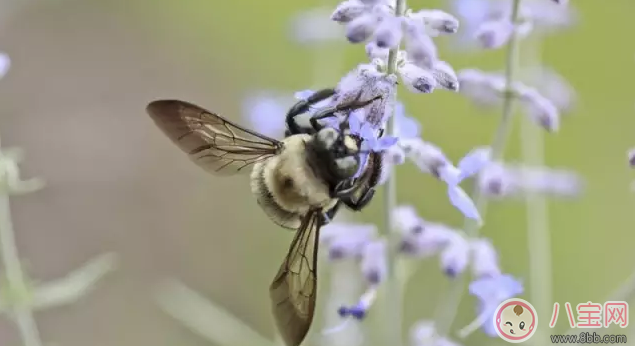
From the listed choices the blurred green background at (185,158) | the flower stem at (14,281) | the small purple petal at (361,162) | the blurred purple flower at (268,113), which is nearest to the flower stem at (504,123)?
the small purple petal at (361,162)

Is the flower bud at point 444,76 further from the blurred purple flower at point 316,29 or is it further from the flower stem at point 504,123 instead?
the blurred purple flower at point 316,29

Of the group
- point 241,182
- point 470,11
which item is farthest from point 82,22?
point 470,11

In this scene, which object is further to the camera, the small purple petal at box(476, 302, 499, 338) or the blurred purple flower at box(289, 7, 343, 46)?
the blurred purple flower at box(289, 7, 343, 46)

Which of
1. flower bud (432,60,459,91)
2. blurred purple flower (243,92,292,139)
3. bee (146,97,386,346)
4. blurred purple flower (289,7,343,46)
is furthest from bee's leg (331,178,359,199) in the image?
blurred purple flower (289,7,343,46)

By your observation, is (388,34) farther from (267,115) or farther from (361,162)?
(267,115)

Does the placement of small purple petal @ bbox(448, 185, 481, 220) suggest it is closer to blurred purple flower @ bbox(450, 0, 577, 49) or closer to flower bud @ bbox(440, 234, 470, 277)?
flower bud @ bbox(440, 234, 470, 277)
